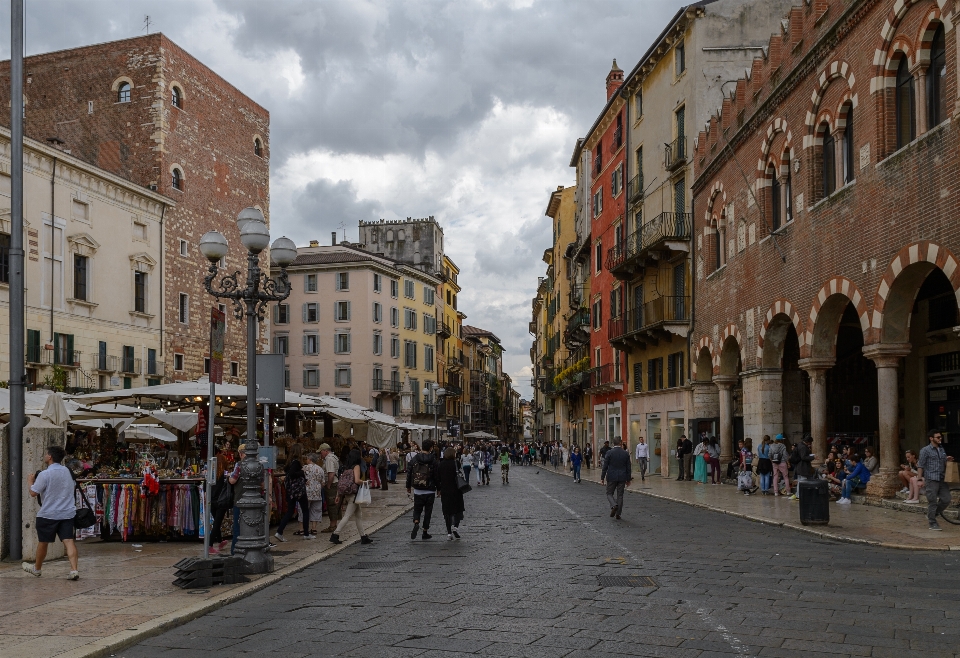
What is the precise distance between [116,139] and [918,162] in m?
40.0

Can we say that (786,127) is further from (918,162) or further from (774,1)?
(774,1)

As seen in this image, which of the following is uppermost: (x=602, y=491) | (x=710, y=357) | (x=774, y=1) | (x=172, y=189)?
(x=774, y=1)

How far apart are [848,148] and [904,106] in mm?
2504

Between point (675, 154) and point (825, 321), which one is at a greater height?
point (675, 154)

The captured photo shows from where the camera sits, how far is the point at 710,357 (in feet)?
114

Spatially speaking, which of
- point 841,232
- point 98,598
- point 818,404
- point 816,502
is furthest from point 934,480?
point 98,598

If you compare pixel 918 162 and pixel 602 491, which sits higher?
pixel 918 162

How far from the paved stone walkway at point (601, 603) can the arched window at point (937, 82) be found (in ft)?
27.2

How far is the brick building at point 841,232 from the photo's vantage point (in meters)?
18.1

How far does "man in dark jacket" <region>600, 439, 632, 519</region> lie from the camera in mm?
19578

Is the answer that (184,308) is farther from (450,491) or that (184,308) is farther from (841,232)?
(450,491)

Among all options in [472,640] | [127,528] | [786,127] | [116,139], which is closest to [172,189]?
[116,139]

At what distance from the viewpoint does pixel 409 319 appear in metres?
82.7

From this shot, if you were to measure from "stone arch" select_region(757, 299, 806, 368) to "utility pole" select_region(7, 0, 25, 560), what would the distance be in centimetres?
1866
